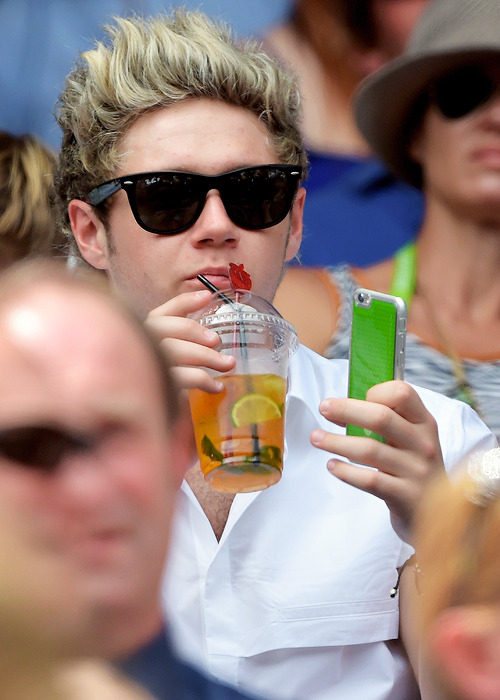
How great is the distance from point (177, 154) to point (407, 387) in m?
0.73

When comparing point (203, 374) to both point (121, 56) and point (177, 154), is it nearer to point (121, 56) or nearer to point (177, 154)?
point (177, 154)

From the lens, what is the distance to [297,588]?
5.84 ft

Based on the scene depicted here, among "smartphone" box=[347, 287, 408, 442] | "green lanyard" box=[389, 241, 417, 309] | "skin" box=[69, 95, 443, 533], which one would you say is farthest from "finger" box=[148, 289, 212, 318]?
"green lanyard" box=[389, 241, 417, 309]

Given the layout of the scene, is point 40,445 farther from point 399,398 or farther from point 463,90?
point 463,90

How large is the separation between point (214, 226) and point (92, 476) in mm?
1328

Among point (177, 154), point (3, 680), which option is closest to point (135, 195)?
point (177, 154)

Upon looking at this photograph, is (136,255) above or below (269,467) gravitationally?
above

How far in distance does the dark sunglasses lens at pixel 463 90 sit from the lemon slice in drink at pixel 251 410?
1426 millimetres

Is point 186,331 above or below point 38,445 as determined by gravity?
below

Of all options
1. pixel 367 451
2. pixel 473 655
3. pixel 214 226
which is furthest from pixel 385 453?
pixel 473 655

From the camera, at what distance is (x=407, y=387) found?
1.51 metres

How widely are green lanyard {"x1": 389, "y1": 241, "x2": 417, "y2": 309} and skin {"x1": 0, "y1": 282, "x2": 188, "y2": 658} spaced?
2.18 m

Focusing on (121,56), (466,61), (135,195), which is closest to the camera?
(135,195)

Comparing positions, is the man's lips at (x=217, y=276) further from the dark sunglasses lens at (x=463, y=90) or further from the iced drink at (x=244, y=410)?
the dark sunglasses lens at (x=463, y=90)
